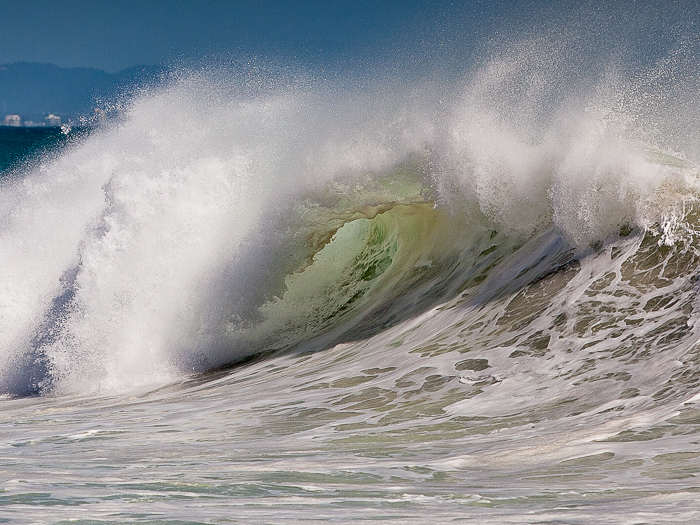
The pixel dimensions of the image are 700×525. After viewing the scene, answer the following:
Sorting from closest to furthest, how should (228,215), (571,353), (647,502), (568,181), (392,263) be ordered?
(647,502) → (571,353) → (568,181) → (228,215) → (392,263)

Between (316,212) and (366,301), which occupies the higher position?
(316,212)

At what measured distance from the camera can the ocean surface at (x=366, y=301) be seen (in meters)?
4.00

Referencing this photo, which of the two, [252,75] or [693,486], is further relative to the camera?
[252,75]

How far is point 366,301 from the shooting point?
1046cm

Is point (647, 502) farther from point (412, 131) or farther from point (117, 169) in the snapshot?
point (117, 169)

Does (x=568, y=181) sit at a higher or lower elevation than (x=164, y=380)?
higher

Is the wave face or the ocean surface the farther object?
the wave face

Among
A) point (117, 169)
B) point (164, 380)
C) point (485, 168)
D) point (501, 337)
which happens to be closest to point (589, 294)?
point (501, 337)

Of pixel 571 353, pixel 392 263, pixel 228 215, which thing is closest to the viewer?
pixel 571 353

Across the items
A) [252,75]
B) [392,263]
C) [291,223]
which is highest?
[252,75]

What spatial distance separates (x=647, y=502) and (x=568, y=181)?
5.44 m

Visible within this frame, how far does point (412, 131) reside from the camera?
34.6 ft

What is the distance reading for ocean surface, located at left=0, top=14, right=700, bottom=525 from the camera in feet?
13.1

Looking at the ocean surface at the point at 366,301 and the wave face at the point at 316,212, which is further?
the wave face at the point at 316,212
